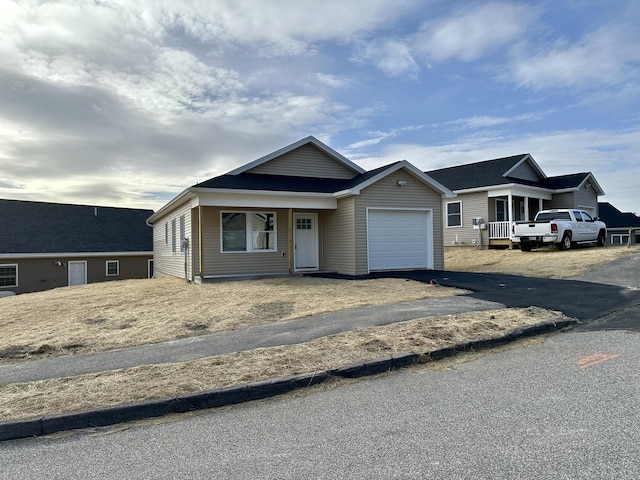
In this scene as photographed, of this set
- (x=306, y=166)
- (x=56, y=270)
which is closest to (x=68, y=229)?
(x=56, y=270)

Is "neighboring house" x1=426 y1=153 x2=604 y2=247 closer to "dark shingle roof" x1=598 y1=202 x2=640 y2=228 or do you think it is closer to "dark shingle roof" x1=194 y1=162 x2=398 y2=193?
"dark shingle roof" x1=194 y1=162 x2=398 y2=193

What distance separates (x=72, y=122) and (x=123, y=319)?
32.2 feet

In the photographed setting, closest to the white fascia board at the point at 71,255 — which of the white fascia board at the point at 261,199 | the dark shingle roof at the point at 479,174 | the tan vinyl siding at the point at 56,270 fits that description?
the tan vinyl siding at the point at 56,270

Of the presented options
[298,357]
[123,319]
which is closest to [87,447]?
[298,357]

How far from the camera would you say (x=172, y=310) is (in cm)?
1029

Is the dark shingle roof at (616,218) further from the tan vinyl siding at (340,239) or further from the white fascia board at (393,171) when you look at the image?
the tan vinyl siding at (340,239)

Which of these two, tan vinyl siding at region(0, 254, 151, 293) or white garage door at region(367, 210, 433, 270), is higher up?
white garage door at region(367, 210, 433, 270)

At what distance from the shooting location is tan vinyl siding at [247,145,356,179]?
58.6 feet

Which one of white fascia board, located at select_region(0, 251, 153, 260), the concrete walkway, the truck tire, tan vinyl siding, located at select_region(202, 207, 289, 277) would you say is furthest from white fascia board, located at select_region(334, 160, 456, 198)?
white fascia board, located at select_region(0, 251, 153, 260)

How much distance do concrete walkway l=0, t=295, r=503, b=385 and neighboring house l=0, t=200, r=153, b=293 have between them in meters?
25.8

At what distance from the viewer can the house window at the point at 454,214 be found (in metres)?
25.5

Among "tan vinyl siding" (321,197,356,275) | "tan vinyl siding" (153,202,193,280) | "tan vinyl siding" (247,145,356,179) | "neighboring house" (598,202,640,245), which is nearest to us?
"tan vinyl siding" (321,197,356,275)

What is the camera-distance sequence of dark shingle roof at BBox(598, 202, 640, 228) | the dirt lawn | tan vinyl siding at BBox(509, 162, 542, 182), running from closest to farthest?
1. the dirt lawn
2. tan vinyl siding at BBox(509, 162, 542, 182)
3. dark shingle roof at BBox(598, 202, 640, 228)

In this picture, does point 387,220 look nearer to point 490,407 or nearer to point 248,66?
point 248,66
